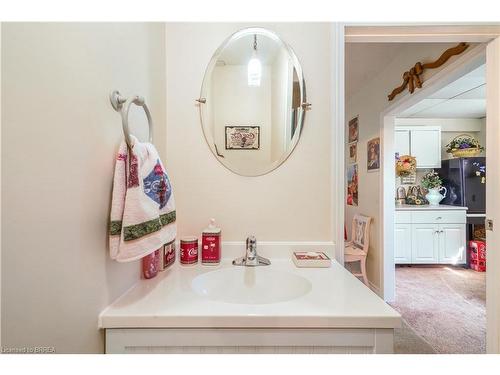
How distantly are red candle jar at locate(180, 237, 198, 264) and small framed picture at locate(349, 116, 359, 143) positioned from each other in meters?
2.50

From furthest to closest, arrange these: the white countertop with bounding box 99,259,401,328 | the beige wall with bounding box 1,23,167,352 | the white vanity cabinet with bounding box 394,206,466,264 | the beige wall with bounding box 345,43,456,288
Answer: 1. the white vanity cabinet with bounding box 394,206,466,264
2. the beige wall with bounding box 345,43,456,288
3. the white countertop with bounding box 99,259,401,328
4. the beige wall with bounding box 1,23,167,352

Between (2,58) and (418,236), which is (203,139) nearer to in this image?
(2,58)

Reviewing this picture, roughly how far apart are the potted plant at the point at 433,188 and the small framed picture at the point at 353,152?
4.43 feet

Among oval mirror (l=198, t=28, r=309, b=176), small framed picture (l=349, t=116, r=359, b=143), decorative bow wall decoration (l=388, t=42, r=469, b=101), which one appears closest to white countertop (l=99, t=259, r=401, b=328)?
oval mirror (l=198, t=28, r=309, b=176)

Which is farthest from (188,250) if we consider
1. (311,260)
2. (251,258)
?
(311,260)

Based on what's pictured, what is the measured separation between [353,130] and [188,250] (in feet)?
8.60

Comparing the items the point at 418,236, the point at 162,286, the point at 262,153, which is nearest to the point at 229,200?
the point at 262,153

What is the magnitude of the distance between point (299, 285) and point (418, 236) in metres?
2.90

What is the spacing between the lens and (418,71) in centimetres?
169

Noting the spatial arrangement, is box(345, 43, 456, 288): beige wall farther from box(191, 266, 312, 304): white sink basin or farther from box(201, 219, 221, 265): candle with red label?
box(201, 219, 221, 265): candle with red label

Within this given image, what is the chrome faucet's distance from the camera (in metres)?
0.89

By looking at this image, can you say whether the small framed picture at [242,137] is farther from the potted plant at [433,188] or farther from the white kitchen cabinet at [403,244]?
the potted plant at [433,188]

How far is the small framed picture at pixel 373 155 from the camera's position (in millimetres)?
2207

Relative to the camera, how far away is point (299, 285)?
2.54 ft
